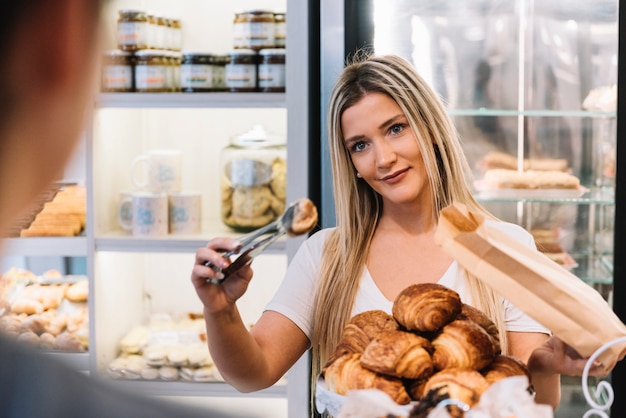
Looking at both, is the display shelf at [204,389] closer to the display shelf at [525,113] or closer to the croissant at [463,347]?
the display shelf at [525,113]

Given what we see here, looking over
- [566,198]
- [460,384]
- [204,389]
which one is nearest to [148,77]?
[204,389]

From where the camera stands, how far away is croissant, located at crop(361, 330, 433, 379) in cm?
107

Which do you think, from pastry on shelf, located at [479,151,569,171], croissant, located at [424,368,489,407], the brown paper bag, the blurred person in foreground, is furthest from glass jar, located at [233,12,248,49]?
the blurred person in foreground

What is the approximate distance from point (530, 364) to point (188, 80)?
1.66 meters

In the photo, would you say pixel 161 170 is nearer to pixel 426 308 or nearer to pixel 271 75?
pixel 271 75

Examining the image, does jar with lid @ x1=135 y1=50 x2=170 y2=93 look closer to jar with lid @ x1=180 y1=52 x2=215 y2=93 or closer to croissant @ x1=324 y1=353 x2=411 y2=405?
jar with lid @ x1=180 y1=52 x2=215 y2=93

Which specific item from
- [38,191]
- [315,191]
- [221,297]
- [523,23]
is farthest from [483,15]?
[38,191]

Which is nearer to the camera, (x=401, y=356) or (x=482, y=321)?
(x=401, y=356)

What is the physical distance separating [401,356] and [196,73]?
5.77ft

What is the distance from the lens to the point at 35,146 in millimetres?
409

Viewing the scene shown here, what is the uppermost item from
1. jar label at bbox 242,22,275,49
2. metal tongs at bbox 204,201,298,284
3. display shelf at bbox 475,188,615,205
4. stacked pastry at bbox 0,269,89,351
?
jar label at bbox 242,22,275,49

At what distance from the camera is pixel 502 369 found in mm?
1084

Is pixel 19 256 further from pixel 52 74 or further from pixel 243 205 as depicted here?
pixel 52 74

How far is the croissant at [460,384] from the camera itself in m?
0.95
